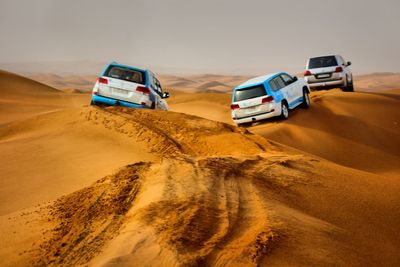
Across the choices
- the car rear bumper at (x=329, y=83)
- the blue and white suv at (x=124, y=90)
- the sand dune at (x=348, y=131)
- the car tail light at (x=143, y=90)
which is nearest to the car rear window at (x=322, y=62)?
the car rear bumper at (x=329, y=83)

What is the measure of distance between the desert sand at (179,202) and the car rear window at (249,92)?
409 cm

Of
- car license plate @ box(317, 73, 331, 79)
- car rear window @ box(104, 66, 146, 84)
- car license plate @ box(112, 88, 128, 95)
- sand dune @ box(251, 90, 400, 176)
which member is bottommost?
sand dune @ box(251, 90, 400, 176)

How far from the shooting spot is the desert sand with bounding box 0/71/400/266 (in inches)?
153

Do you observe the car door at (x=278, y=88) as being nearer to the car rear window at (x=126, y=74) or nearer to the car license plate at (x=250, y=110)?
the car license plate at (x=250, y=110)

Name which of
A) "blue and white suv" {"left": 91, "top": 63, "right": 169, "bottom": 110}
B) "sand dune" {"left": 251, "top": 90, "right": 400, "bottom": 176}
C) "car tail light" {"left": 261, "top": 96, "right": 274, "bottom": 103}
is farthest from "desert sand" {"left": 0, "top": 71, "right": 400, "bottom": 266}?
"car tail light" {"left": 261, "top": 96, "right": 274, "bottom": 103}

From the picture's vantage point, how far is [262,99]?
1444 cm

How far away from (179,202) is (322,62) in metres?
17.0

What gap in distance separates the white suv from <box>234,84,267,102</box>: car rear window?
20.7 ft

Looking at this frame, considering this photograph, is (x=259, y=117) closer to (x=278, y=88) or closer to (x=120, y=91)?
(x=278, y=88)

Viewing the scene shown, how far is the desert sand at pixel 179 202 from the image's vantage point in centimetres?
388

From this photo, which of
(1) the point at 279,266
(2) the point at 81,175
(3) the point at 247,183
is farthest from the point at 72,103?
(1) the point at 279,266

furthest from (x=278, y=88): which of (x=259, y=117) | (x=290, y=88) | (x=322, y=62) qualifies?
(x=322, y=62)

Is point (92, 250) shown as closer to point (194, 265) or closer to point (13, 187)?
point (194, 265)

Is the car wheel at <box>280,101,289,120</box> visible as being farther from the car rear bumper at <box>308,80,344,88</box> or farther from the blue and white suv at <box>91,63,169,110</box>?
the car rear bumper at <box>308,80,344,88</box>
